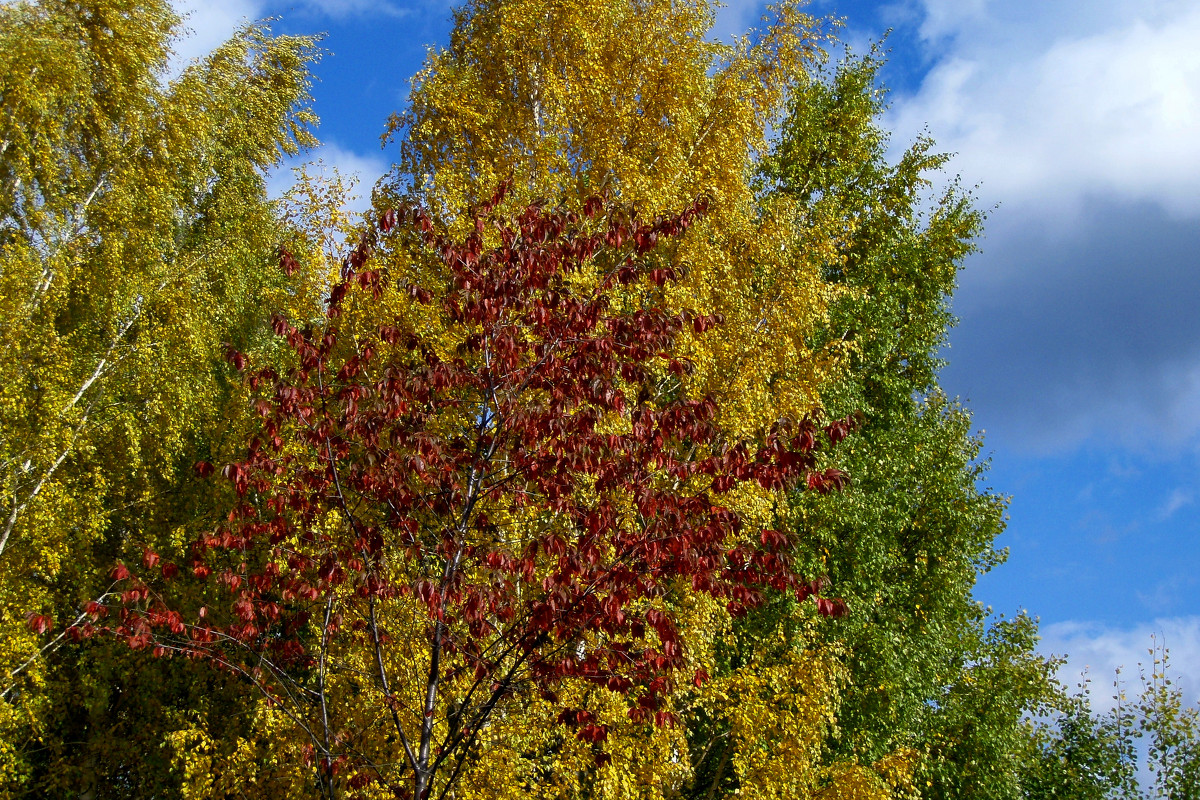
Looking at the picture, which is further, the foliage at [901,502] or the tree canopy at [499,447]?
the foliage at [901,502]

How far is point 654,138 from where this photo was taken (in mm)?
15125

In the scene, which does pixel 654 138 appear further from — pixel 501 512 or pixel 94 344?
pixel 94 344

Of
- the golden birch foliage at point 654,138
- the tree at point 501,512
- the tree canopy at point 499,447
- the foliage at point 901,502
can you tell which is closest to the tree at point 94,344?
the tree canopy at point 499,447

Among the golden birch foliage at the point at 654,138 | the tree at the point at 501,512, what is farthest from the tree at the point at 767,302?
the tree at the point at 501,512

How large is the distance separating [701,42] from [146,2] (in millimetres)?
9875

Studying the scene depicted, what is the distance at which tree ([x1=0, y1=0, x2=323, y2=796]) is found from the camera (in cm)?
1270

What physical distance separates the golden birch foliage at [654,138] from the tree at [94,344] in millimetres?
3737

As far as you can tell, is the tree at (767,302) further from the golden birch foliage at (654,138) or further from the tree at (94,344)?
the tree at (94,344)

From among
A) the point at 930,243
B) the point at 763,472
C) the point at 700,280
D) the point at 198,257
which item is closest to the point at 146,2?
the point at 198,257

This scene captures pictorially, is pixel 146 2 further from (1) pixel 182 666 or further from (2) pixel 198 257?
(1) pixel 182 666

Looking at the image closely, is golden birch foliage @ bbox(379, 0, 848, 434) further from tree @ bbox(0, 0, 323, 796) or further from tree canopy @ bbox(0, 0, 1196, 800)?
tree @ bbox(0, 0, 323, 796)

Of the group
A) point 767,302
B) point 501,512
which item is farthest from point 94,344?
point 767,302

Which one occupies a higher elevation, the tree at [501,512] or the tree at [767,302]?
the tree at [767,302]

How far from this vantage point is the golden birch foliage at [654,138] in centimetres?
1325
